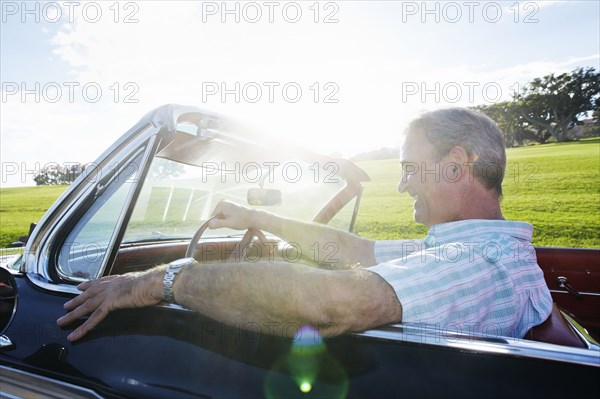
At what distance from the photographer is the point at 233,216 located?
228 cm

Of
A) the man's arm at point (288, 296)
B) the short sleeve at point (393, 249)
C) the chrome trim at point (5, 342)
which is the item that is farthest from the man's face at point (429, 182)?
the chrome trim at point (5, 342)

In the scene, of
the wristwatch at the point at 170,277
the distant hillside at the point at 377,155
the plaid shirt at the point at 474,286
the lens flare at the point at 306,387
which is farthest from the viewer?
the distant hillside at the point at 377,155

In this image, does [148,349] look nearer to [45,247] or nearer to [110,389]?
[110,389]

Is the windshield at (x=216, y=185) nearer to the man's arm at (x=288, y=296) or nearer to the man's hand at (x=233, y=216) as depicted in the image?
the man's hand at (x=233, y=216)

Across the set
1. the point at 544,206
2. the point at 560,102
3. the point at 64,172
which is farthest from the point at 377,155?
the point at 64,172

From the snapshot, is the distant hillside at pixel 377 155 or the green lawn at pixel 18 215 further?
the distant hillside at pixel 377 155

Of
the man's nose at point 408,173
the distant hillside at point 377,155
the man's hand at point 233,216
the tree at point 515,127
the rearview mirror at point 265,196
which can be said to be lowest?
the man's hand at point 233,216

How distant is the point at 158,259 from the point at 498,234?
2244 mm

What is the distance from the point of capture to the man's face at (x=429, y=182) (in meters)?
2.03

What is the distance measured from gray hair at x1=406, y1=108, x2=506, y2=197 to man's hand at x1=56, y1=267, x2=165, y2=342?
4.68 feet

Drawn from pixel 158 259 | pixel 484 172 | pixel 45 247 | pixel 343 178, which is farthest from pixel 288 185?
pixel 45 247

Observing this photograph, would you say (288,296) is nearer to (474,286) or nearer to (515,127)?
(474,286)

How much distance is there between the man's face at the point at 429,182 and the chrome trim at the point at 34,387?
1.64 meters

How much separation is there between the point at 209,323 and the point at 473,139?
4.86ft
